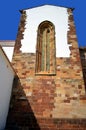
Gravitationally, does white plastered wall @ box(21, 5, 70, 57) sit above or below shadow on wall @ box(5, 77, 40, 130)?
above

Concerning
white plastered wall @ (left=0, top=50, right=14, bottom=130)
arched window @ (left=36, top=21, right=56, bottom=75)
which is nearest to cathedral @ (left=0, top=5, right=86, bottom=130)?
arched window @ (left=36, top=21, right=56, bottom=75)

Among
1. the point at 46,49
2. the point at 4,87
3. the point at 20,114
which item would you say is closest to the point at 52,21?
the point at 46,49

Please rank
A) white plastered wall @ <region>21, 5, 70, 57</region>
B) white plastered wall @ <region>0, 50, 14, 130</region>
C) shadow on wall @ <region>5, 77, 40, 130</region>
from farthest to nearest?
white plastered wall @ <region>21, 5, 70, 57</region>
shadow on wall @ <region>5, 77, 40, 130</region>
white plastered wall @ <region>0, 50, 14, 130</region>

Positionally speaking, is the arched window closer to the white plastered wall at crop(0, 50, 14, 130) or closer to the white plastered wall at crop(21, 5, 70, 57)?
the white plastered wall at crop(21, 5, 70, 57)

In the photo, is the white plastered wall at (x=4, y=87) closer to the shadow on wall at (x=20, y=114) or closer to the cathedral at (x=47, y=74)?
the shadow on wall at (x=20, y=114)

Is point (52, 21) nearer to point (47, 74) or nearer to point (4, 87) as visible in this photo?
point (47, 74)

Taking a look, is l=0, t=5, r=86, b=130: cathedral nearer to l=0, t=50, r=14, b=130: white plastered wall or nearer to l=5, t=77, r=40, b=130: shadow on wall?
l=5, t=77, r=40, b=130: shadow on wall

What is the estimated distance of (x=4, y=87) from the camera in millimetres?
6102

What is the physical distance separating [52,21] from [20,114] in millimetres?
4554

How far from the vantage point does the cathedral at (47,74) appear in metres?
6.67

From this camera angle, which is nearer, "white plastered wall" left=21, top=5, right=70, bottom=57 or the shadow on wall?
the shadow on wall

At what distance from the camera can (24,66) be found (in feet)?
25.6

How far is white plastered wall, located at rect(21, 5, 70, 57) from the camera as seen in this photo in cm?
818

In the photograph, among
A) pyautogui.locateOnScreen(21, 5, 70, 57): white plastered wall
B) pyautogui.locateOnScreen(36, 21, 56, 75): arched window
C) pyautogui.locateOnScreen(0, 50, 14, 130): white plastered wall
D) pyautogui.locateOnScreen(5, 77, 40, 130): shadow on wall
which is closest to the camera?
pyautogui.locateOnScreen(0, 50, 14, 130): white plastered wall
